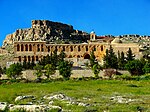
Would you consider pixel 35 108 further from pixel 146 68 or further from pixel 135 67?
pixel 135 67

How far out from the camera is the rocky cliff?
101312mm

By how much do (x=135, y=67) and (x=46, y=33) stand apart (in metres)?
51.2

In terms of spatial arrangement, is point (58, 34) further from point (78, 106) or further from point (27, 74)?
point (78, 106)

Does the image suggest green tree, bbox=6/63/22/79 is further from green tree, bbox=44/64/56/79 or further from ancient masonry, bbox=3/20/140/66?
ancient masonry, bbox=3/20/140/66

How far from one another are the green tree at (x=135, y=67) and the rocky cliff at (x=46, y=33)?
46.2 meters

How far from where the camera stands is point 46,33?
333 ft

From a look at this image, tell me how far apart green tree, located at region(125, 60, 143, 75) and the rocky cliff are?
152ft

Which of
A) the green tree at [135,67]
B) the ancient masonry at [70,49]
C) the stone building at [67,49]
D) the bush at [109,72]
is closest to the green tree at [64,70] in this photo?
the bush at [109,72]

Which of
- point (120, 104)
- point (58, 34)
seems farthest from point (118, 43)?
point (120, 104)

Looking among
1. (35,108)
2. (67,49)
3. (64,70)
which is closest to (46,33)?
(67,49)

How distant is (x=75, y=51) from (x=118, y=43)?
7502mm

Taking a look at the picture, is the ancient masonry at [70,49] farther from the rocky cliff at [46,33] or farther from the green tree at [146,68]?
the rocky cliff at [46,33]

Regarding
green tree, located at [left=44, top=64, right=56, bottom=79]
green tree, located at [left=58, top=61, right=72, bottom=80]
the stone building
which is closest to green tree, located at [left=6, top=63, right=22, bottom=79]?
green tree, located at [left=44, top=64, right=56, bottom=79]

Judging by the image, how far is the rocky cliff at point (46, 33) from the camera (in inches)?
3989
